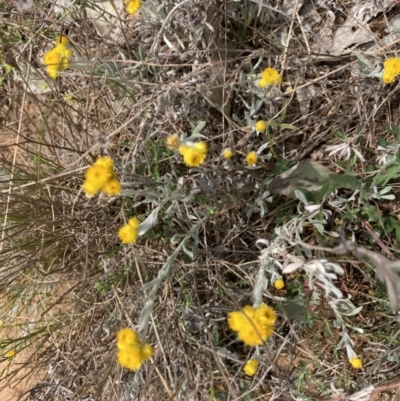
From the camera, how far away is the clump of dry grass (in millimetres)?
1751

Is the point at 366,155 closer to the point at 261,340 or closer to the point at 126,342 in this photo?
the point at 261,340

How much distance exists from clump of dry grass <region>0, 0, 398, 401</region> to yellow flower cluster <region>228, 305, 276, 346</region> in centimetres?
46

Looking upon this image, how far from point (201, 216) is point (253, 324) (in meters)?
0.64

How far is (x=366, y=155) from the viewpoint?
184 centimetres

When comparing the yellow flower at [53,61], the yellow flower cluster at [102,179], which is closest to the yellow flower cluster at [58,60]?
the yellow flower at [53,61]

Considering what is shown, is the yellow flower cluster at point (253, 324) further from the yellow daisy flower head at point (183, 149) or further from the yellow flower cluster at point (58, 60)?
the yellow flower cluster at point (58, 60)

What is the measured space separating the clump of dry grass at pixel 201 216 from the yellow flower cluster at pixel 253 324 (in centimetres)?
46

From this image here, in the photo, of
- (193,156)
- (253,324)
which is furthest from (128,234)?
(253,324)

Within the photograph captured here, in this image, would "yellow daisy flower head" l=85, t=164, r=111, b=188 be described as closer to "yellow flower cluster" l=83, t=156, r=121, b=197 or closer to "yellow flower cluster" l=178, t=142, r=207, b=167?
"yellow flower cluster" l=83, t=156, r=121, b=197

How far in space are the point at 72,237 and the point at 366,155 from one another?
1.18 m

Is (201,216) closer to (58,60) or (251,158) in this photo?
(251,158)

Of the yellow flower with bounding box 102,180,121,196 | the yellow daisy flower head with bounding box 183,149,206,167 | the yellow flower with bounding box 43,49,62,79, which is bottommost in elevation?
the yellow daisy flower head with bounding box 183,149,206,167

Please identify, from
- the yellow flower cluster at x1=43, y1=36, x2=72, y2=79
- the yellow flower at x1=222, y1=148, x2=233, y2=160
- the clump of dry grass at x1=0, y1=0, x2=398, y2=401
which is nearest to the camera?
the yellow flower cluster at x1=43, y1=36, x2=72, y2=79

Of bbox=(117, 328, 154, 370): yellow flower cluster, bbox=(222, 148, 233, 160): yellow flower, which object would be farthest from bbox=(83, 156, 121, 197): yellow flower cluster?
bbox=(222, 148, 233, 160): yellow flower
